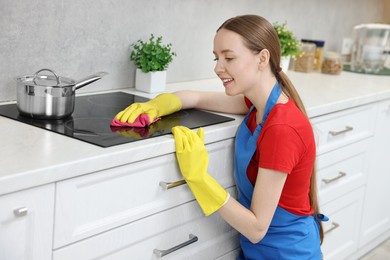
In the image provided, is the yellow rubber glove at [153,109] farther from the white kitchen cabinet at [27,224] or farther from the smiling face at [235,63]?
the white kitchen cabinet at [27,224]

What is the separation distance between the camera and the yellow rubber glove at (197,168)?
1.64 m

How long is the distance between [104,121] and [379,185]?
1601 millimetres

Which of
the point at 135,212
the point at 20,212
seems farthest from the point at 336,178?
the point at 20,212

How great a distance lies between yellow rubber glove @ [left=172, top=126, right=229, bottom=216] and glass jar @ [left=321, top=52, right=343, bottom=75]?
1.55 m

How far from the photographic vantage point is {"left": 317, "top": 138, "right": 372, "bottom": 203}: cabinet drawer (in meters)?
2.41

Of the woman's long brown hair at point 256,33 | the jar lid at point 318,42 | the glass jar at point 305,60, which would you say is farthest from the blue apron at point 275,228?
the jar lid at point 318,42

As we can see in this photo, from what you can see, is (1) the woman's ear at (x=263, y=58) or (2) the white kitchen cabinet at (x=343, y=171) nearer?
(1) the woman's ear at (x=263, y=58)

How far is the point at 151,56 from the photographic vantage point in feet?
7.20

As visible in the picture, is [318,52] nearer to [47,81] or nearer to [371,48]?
[371,48]

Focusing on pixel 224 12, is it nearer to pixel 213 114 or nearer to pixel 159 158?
pixel 213 114

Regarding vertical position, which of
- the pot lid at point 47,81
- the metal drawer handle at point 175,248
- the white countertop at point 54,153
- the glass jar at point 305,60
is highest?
the glass jar at point 305,60

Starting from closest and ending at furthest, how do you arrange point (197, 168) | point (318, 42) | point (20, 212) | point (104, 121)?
point (20, 212)
point (197, 168)
point (104, 121)
point (318, 42)

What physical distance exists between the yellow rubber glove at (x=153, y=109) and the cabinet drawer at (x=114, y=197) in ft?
0.58

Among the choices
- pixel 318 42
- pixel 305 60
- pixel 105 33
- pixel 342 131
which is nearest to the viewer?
pixel 105 33
